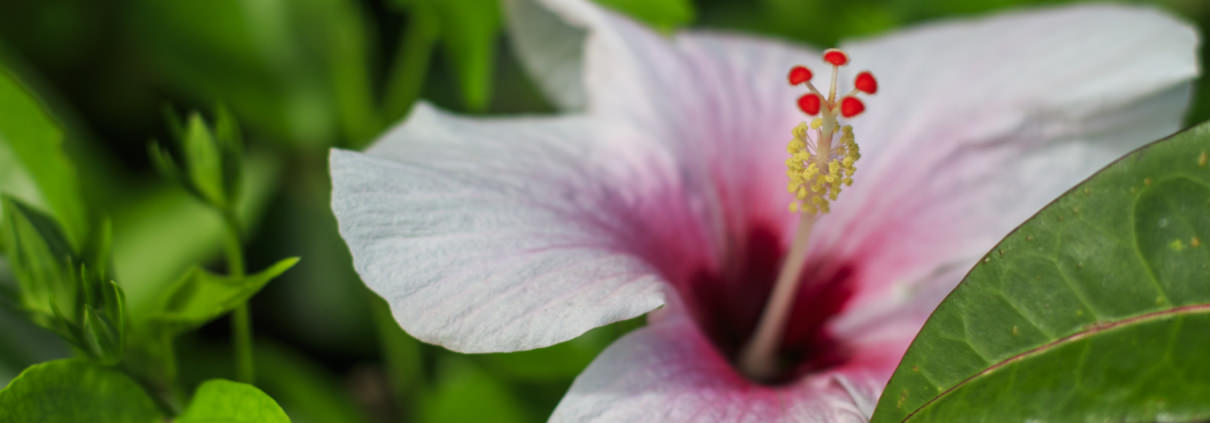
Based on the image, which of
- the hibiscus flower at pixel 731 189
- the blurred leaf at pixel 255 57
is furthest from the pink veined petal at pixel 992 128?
the blurred leaf at pixel 255 57

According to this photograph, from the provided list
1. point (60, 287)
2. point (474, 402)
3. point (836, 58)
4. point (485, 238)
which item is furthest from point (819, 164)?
point (60, 287)

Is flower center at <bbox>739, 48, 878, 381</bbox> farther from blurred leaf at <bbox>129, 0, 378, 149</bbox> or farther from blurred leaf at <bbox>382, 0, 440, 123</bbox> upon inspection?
blurred leaf at <bbox>129, 0, 378, 149</bbox>

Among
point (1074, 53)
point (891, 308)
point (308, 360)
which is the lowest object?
point (308, 360)

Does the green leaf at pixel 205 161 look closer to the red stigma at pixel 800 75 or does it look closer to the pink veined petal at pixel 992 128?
the red stigma at pixel 800 75

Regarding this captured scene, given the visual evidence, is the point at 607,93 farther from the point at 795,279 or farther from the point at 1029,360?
the point at 1029,360

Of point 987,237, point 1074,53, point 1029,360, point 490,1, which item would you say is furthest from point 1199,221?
point 490,1

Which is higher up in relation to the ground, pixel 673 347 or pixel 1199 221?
pixel 1199 221
